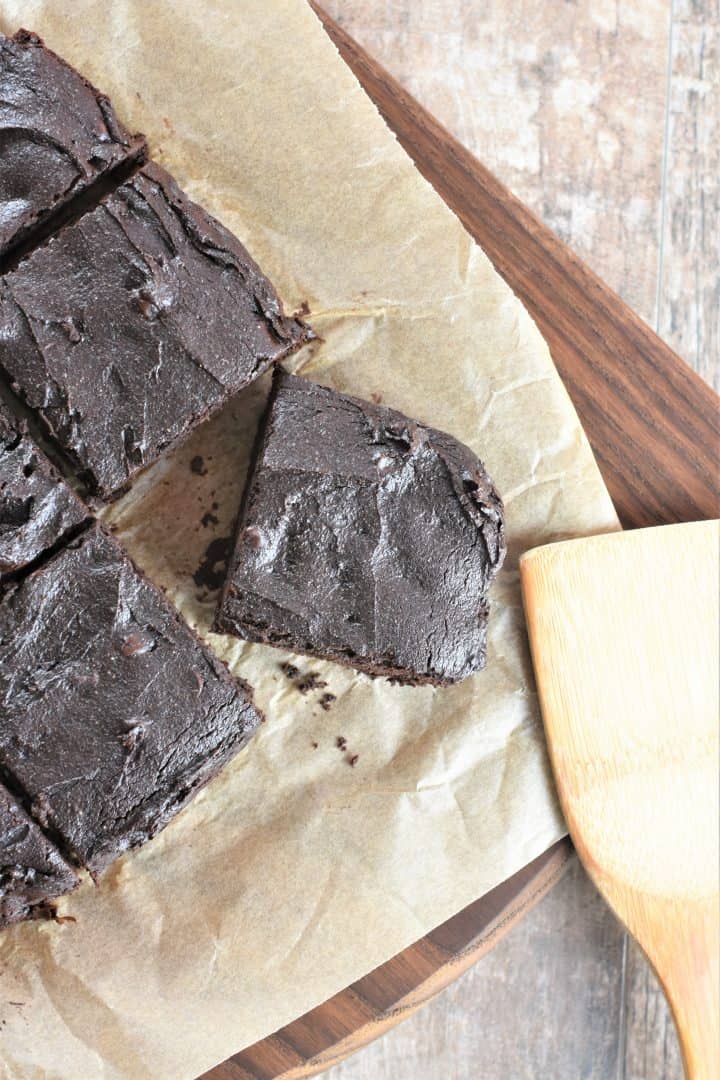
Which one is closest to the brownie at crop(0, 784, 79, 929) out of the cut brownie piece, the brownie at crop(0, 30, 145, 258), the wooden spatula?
the cut brownie piece

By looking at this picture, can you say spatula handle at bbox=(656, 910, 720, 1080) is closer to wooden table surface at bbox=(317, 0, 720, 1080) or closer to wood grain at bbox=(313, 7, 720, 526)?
wooden table surface at bbox=(317, 0, 720, 1080)

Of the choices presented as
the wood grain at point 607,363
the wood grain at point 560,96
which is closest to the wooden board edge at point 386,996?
the wood grain at point 607,363

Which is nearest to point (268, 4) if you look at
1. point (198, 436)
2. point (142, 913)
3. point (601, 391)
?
point (198, 436)

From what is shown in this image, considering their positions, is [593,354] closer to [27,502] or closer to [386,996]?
[27,502]

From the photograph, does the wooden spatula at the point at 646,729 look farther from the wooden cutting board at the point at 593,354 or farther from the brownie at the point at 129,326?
the brownie at the point at 129,326

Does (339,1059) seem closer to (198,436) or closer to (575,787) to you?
(575,787)
